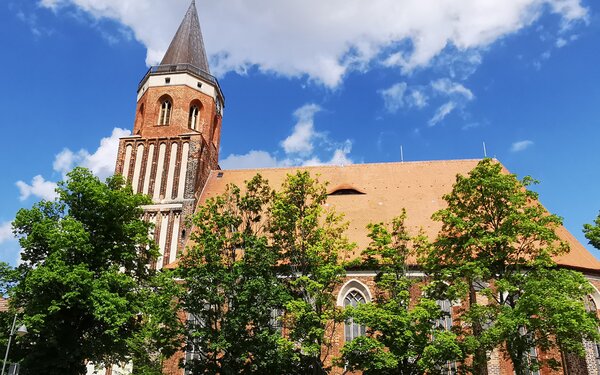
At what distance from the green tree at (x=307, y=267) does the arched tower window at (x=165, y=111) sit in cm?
1101

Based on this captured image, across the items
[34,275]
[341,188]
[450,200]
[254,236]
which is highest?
[341,188]

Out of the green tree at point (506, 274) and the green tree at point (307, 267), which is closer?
the green tree at point (506, 274)

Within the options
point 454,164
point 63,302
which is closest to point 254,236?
point 63,302

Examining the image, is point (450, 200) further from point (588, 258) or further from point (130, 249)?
point (130, 249)

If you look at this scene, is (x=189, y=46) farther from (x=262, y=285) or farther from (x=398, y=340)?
(x=398, y=340)

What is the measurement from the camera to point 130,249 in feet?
59.5

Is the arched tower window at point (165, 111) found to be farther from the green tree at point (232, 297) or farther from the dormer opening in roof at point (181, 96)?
the green tree at point (232, 297)

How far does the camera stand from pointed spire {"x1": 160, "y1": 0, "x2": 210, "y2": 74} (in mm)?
27484

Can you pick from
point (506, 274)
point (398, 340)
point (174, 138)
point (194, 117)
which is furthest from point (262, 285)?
point (194, 117)

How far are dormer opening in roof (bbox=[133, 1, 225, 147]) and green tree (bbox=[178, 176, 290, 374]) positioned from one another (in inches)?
400

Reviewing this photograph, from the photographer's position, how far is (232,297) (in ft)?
49.6

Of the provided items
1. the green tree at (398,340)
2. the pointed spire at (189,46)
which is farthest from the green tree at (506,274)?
the pointed spire at (189,46)

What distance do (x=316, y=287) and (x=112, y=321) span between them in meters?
6.61

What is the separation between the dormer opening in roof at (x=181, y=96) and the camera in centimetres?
2548
